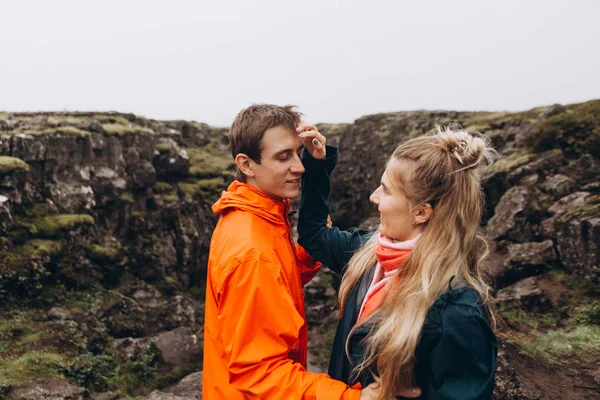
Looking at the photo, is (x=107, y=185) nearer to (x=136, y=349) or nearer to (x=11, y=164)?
(x=11, y=164)

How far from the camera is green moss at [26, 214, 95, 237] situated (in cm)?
1614

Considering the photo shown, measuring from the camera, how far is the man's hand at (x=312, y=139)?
13.0ft

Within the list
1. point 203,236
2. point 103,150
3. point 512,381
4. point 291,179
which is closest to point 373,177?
point 203,236

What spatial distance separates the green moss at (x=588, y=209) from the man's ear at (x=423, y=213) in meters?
10.6

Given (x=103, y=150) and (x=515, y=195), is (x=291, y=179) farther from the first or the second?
(x=103, y=150)

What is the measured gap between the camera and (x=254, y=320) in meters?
3.17

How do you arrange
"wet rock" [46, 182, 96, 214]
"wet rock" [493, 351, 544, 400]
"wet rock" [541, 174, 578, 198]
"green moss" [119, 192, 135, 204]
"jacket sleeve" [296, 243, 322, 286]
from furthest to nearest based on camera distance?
"green moss" [119, 192, 135, 204], "wet rock" [46, 182, 96, 214], "wet rock" [541, 174, 578, 198], "wet rock" [493, 351, 544, 400], "jacket sleeve" [296, 243, 322, 286]

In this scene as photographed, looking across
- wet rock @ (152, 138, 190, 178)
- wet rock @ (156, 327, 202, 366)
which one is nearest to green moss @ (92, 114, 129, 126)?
wet rock @ (152, 138, 190, 178)

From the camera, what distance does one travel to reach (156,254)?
20.5 meters

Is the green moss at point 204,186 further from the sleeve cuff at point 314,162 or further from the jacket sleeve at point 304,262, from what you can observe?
the sleeve cuff at point 314,162

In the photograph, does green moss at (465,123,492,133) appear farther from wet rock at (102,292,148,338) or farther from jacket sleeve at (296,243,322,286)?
jacket sleeve at (296,243,322,286)

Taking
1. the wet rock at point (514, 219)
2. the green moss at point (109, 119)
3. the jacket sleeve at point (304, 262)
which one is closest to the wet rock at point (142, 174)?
the green moss at point (109, 119)

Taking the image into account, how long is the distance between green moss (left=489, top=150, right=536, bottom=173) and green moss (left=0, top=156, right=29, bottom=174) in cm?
1733

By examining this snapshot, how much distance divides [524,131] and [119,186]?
684 inches
